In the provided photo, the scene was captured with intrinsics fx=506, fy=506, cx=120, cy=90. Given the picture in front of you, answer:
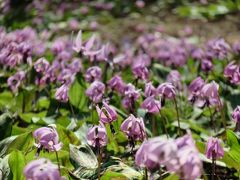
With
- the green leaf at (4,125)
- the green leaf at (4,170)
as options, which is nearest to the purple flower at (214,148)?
the green leaf at (4,170)

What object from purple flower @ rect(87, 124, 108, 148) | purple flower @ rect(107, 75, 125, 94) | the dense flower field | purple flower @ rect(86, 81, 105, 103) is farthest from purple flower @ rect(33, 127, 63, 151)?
purple flower @ rect(107, 75, 125, 94)

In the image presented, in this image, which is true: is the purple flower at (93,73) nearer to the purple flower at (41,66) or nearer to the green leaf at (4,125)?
the purple flower at (41,66)

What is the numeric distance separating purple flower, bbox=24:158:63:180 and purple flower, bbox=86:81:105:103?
1412mm

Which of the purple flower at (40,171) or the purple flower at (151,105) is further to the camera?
the purple flower at (151,105)

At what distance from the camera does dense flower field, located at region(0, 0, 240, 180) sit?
1598mm

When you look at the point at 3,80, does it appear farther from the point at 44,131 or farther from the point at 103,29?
the point at 103,29

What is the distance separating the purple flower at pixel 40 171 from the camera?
4.85 feet

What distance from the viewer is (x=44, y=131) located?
196cm

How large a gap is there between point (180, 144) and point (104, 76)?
3.04 m

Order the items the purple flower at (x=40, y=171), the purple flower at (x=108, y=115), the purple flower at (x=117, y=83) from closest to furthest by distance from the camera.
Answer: the purple flower at (x=40, y=171) → the purple flower at (x=108, y=115) → the purple flower at (x=117, y=83)

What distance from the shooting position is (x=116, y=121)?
296cm

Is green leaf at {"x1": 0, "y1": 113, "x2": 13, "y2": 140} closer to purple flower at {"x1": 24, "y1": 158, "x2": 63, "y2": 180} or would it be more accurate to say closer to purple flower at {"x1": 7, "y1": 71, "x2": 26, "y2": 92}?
purple flower at {"x1": 7, "y1": 71, "x2": 26, "y2": 92}

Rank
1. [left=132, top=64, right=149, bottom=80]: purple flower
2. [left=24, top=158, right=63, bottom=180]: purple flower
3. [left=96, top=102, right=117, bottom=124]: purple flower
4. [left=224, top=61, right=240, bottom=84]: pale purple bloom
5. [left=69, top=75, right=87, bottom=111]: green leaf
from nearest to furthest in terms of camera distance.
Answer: [left=24, top=158, right=63, bottom=180]: purple flower
[left=96, top=102, right=117, bottom=124]: purple flower
[left=224, top=61, right=240, bottom=84]: pale purple bloom
[left=132, top=64, right=149, bottom=80]: purple flower
[left=69, top=75, right=87, bottom=111]: green leaf

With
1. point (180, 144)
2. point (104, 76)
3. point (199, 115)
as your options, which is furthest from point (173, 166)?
point (104, 76)
